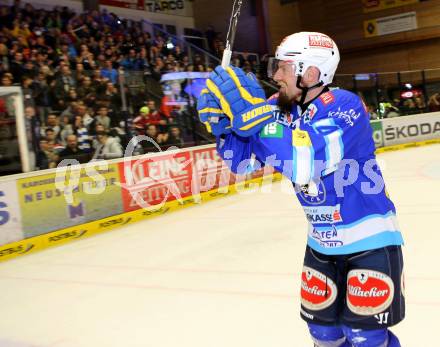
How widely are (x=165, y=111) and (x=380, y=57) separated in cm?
1497

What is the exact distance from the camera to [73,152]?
7871 mm

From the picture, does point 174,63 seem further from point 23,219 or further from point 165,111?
point 23,219

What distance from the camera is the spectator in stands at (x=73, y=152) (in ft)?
25.4

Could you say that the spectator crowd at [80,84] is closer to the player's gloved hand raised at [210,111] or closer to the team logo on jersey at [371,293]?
the player's gloved hand raised at [210,111]

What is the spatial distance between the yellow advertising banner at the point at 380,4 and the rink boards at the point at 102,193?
1451 cm

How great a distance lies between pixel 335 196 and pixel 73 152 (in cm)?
656

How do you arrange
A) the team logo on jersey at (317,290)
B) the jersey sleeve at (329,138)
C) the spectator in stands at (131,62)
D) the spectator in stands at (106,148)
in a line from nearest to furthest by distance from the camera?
the jersey sleeve at (329,138) < the team logo on jersey at (317,290) < the spectator in stands at (106,148) < the spectator in stands at (131,62)

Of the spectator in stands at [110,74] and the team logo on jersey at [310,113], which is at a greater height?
the spectator in stands at [110,74]

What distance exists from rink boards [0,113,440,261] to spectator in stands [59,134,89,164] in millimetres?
233

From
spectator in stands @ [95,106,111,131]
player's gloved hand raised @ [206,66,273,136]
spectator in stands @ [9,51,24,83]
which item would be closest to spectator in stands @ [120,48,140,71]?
spectator in stands @ [9,51,24,83]

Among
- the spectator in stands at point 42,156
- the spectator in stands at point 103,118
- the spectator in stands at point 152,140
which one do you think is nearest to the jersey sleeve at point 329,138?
the spectator in stands at point 42,156

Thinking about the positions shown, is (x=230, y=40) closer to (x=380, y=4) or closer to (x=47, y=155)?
(x=47, y=155)

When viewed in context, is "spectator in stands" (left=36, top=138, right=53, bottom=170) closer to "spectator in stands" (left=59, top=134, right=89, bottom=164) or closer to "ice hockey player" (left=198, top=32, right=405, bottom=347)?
"spectator in stands" (left=59, top=134, right=89, bottom=164)

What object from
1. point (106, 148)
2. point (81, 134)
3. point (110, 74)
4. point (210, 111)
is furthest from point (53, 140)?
point (210, 111)
